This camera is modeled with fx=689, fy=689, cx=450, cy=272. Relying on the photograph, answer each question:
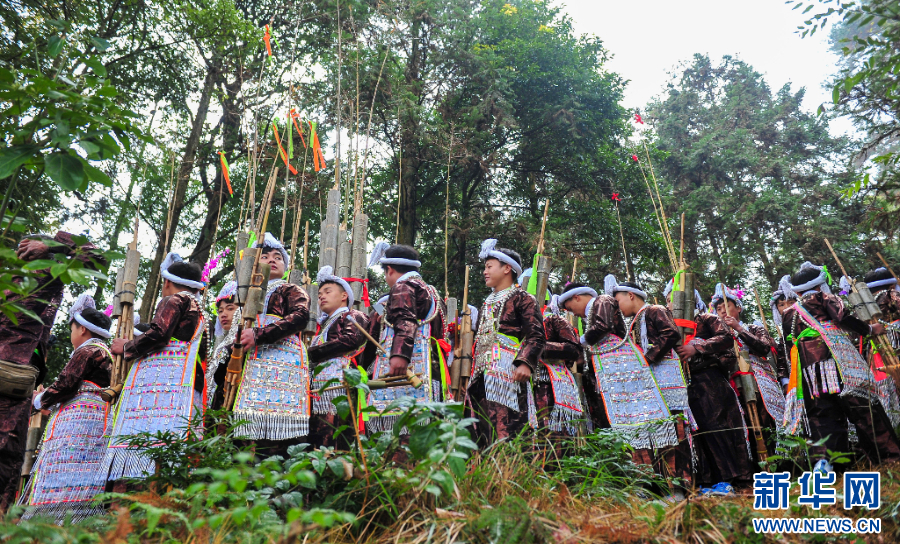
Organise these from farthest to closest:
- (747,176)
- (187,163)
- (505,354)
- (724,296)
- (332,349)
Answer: (747,176)
(187,163)
(724,296)
(332,349)
(505,354)

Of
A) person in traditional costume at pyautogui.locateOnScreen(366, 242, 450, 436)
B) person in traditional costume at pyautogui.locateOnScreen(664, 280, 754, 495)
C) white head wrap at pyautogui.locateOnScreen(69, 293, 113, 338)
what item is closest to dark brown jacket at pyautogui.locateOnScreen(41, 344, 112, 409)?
white head wrap at pyautogui.locateOnScreen(69, 293, 113, 338)

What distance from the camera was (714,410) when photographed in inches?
223

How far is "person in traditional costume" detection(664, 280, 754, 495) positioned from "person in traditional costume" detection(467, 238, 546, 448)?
1562 millimetres

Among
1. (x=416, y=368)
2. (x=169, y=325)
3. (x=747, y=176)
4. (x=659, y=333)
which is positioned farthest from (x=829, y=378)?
(x=747, y=176)

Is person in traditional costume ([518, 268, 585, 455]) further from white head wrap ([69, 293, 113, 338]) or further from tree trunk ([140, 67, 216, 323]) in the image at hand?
tree trunk ([140, 67, 216, 323])

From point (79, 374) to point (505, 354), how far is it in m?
2.93

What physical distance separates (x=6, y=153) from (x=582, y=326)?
5.92 meters

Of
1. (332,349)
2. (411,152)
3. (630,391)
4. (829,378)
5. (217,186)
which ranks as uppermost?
(411,152)

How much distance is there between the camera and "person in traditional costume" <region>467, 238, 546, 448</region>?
15.0ft

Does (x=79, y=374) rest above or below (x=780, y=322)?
below

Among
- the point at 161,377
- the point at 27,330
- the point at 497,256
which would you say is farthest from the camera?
the point at 497,256

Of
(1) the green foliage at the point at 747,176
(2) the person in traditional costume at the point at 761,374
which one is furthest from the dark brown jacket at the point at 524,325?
(1) the green foliage at the point at 747,176

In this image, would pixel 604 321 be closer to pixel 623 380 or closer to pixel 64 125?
pixel 623 380

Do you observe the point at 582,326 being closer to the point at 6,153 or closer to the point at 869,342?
the point at 869,342
